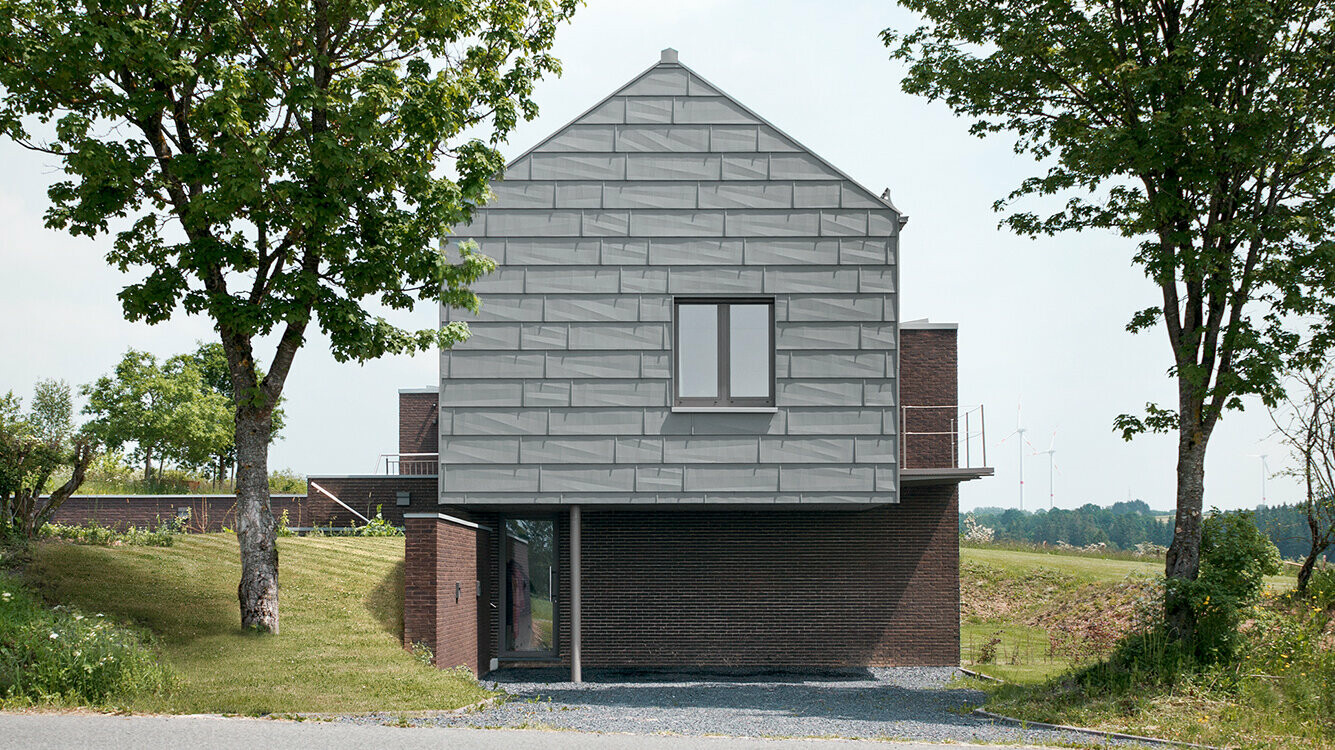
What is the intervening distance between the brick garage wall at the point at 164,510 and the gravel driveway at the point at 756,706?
29.9 feet

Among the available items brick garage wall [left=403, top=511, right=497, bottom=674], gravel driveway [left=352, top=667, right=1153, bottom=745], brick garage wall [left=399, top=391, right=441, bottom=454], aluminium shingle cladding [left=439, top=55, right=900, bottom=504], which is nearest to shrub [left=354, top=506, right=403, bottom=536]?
brick garage wall [left=399, top=391, right=441, bottom=454]

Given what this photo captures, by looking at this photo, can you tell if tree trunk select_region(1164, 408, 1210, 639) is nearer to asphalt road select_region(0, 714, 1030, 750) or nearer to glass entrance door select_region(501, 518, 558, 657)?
asphalt road select_region(0, 714, 1030, 750)

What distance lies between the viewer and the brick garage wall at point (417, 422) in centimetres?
2483

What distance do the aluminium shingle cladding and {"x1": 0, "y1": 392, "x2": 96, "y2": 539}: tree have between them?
4968 millimetres

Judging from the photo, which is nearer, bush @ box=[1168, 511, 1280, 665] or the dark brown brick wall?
bush @ box=[1168, 511, 1280, 665]

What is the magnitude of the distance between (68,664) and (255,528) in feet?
9.94

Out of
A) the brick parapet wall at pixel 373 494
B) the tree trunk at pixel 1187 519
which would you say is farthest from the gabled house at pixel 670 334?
the brick parapet wall at pixel 373 494

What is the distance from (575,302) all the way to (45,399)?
40.3 metres

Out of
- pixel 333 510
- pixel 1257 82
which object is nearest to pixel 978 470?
pixel 1257 82

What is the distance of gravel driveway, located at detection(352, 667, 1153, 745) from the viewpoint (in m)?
10.7

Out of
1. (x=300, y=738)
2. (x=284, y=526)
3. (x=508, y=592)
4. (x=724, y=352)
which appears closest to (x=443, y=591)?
(x=508, y=592)

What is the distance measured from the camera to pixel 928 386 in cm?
1789

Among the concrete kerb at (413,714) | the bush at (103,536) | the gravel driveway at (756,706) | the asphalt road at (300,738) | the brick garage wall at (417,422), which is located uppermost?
the brick garage wall at (417,422)

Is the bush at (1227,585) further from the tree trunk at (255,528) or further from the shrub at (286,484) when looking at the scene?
the shrub at (286,484)
